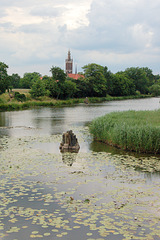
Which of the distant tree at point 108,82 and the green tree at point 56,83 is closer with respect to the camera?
the green tree at point 56,83

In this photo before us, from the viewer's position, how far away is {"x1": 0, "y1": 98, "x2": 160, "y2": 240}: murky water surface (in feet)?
23.2

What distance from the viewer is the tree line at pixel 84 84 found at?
68.6 meters

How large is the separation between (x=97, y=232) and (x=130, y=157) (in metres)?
8.19

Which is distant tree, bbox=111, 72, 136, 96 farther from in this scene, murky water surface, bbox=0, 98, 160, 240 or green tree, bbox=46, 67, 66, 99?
murky water surface, bbox=0, 98, 160, 240

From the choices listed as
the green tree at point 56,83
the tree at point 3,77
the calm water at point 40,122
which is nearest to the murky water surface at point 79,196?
the calm water at point 40,122

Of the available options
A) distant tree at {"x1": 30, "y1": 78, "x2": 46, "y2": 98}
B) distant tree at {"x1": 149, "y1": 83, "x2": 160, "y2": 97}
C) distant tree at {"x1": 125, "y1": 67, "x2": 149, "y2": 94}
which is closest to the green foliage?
distant tree at {"x1": 30, "y1": 78, "x2": 46, "y2": 98}

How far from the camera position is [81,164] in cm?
1353

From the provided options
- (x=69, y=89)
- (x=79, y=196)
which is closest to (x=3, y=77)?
(x=69, y=89)

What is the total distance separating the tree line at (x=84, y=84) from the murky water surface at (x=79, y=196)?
157 feet

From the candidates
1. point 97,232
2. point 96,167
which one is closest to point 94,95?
point 96,167

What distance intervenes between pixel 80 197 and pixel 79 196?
91mm

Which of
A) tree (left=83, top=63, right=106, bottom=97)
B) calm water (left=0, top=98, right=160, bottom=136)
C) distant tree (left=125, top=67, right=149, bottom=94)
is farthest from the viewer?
distant tree (left=125, top=67, right=149, bottom=94)

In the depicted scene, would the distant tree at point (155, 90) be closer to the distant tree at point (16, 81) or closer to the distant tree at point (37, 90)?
the distant tree at point (16, 81)

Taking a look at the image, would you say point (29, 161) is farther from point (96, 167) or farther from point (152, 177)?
point (152, 177)
